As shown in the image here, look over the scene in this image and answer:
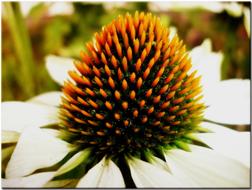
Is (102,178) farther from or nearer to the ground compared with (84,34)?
→ nearer to the ground

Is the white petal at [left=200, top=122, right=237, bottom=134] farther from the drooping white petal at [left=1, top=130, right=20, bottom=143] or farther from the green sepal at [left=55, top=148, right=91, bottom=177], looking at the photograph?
the drooping white petal at [left=1, top=130, right=20, bottom=143]

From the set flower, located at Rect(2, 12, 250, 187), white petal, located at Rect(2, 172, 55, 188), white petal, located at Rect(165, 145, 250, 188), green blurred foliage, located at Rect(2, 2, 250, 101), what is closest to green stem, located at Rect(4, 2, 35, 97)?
green blurred foliage, located at Rect(2, 2, 250, 101)

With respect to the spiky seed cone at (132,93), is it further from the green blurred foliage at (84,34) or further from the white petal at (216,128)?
the green blurred foliage at (84,34)

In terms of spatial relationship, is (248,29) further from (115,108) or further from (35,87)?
(35,87)

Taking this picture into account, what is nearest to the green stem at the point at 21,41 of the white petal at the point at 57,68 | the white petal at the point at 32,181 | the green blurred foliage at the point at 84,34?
the green blurred foliage at the point at 84,34

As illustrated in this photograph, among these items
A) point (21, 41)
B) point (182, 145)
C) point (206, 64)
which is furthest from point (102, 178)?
point (21, 41)

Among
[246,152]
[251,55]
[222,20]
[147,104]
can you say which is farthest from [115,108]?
[222,20]

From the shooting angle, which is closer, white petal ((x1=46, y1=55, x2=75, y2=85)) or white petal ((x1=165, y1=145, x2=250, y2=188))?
white petal ((x1=165, y1=145, x2=250, y2=188))

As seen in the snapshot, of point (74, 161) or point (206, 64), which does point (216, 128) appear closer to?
point (206, 64)
